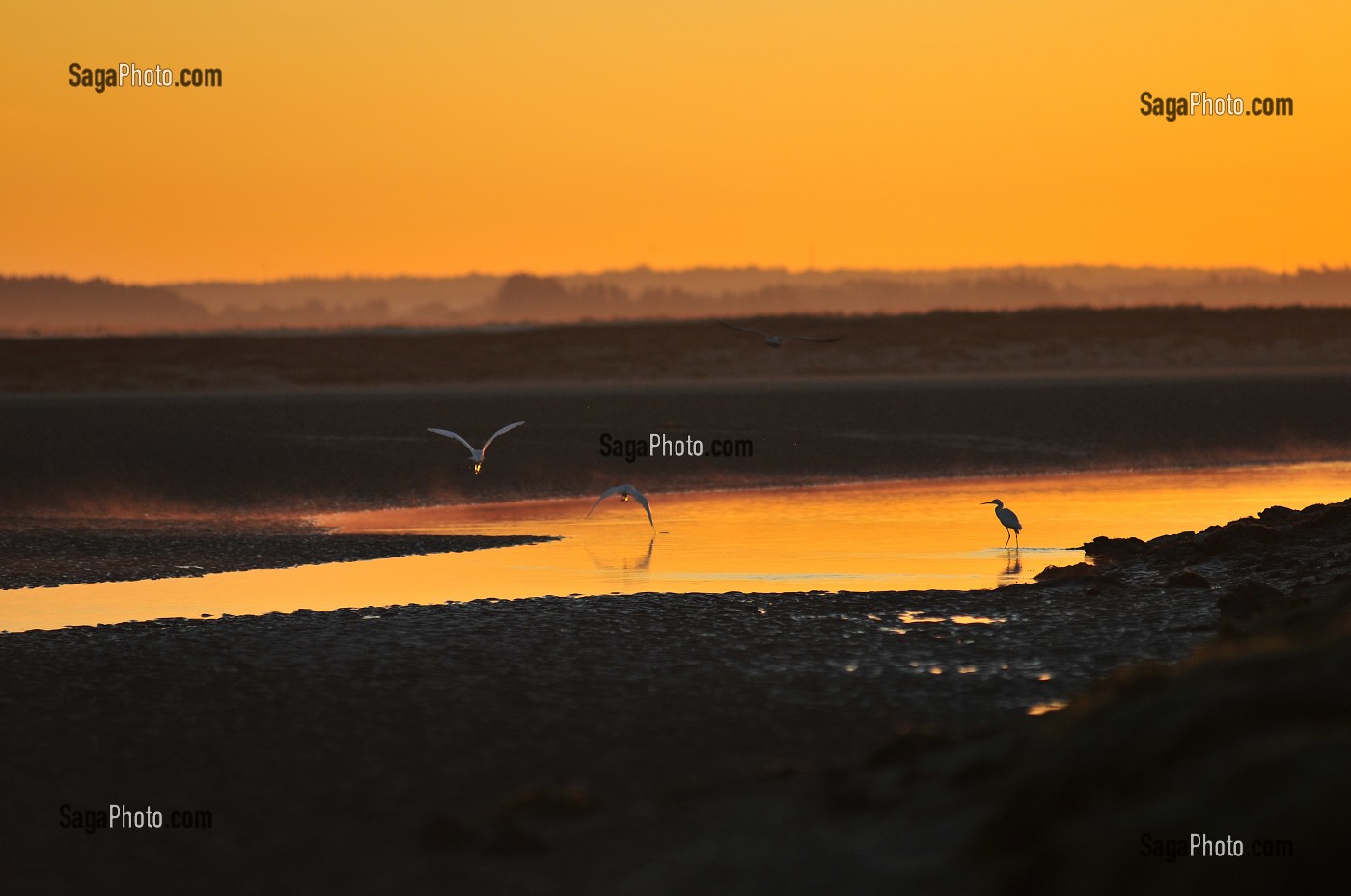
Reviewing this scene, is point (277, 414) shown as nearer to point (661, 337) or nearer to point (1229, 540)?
point (1229, 540)

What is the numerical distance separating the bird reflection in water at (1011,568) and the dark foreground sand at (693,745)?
211cm

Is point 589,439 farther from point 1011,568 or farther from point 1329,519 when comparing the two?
point 1329,519

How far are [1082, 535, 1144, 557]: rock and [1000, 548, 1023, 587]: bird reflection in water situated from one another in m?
1.06

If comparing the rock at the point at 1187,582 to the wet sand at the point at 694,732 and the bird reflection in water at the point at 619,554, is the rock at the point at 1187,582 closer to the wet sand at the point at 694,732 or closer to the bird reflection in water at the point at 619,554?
the wet sand at the point at 694,732

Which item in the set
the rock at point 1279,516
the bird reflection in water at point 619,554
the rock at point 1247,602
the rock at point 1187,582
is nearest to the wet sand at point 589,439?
the bird reflection in water at point 619,554

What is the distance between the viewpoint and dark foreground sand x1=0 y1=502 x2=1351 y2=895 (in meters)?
8.29

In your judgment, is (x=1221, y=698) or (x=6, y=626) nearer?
(x=1221, y=698)

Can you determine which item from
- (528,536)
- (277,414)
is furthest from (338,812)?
(277,414)

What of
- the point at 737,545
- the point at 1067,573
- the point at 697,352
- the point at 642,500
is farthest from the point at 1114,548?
the point at 697,352

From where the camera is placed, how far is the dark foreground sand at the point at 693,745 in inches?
326

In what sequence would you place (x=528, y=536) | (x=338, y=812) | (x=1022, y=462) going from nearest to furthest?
(x=338, y=812)
(x=528, y=536)
(x=1022, y=462)

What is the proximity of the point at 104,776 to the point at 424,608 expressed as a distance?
7157 mm

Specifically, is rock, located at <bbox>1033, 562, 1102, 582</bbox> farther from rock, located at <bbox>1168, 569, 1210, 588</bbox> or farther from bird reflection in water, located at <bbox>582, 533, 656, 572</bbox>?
bird reflection in water, located at <bbox>582, 533, 656, 572</bbox>

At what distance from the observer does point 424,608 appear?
728 inches
